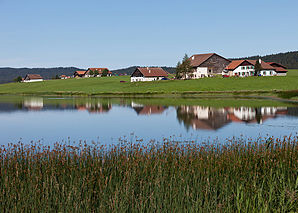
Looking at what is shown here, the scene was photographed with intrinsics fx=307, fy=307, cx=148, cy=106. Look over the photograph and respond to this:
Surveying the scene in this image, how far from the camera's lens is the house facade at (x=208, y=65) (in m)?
116

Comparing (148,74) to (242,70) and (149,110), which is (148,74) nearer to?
(242,70)

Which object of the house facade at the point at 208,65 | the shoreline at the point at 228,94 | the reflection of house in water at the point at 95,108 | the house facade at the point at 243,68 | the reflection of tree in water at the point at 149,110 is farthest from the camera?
the house facade at the point at 243,68

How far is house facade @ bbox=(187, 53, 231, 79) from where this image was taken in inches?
4587

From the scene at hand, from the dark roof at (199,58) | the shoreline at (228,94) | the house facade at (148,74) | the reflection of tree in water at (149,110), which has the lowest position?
the reflection of tree in water at (149,110)

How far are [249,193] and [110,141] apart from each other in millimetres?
12431

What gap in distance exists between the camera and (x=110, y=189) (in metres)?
8.38

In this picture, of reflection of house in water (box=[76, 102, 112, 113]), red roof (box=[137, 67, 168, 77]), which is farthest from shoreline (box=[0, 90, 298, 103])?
red roof (box=[137, 67, 168, 77])

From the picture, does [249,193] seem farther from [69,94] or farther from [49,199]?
[69,94]

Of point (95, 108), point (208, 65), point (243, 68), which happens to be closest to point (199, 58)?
point (208, 65)

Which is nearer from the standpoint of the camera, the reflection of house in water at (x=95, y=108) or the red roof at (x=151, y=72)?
the reflection of house in water at (x=95, y=108)

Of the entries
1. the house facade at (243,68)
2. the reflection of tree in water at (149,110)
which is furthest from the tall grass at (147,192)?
the house facade at (243,68)

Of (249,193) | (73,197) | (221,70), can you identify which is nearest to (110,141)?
(73,197)

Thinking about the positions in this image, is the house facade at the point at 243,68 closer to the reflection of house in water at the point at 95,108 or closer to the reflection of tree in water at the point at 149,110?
the reflection of house in water at the point at 95,108

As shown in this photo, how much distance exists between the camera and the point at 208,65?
385ft
